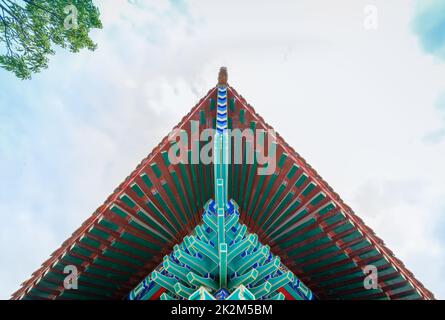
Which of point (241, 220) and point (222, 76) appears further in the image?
point (241, 220)

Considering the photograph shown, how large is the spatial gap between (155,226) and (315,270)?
125 inches

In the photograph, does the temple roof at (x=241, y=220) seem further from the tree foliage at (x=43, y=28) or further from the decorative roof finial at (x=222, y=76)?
the tree foliage at (x=43, y=28)

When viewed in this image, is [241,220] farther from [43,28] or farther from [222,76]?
[43,28]

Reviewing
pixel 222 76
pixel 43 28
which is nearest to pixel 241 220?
pixel 222 76

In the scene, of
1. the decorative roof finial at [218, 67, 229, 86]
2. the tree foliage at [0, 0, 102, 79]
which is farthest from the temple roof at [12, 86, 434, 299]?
the tree foliage at [0, 0, 102, 79]

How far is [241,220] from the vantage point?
242 inches

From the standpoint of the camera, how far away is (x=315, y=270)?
222 inches

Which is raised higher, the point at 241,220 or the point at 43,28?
the point at 43,28

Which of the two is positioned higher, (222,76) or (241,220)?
(222,76)

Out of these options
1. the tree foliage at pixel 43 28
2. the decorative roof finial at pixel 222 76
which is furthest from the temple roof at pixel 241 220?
the tree foliage at pixel 43 28

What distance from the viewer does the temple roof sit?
4.59 metres

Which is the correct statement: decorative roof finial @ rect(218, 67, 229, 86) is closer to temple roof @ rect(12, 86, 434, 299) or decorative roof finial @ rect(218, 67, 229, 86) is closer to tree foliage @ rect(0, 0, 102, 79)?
temple roof @ rect(12, 86, 434, 299)
